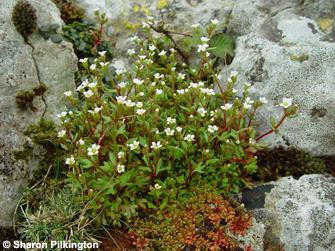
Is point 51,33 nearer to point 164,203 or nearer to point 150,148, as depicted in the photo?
point 150,148

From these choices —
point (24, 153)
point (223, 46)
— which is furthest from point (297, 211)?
point (24, 153)

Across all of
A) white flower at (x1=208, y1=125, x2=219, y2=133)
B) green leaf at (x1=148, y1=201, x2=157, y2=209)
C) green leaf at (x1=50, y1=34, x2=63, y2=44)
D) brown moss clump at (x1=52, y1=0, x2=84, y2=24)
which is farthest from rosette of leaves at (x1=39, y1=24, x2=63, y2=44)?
green leaf at (x1=148, y1=201, x2=157, y2=209)

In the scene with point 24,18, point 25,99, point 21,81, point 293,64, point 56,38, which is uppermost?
point 24,18

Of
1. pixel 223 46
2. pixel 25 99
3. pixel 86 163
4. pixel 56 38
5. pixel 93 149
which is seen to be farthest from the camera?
pixel 223 46

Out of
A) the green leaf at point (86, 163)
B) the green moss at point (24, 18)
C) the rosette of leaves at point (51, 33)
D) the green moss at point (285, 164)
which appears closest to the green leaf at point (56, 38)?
the rosette of leaves at point (51, 33)

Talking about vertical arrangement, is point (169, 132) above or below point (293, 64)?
below

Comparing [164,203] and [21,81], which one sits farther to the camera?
[21,81]

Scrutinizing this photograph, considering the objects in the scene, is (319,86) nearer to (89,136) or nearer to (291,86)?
(291,86)
